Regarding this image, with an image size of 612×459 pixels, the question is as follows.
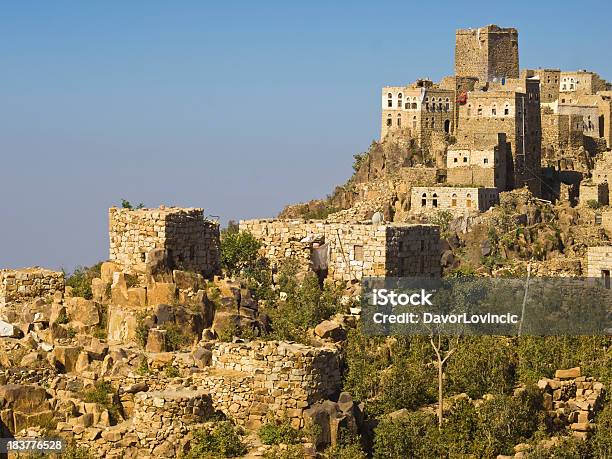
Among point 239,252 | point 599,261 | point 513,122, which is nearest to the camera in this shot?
point 239,252

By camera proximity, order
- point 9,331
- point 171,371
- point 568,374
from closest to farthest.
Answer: point 171,371
point 568,374
point 9,331

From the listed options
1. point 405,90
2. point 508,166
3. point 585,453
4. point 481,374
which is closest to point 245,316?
point 481,374

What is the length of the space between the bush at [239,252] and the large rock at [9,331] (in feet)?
19.3

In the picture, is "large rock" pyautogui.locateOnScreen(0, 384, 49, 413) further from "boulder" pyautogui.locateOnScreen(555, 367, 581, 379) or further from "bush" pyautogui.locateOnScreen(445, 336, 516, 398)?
"boulder" pyautogui.locateOnScreen(555, 367, 581, 379)

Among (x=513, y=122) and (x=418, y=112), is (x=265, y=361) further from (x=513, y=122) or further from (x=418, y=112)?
(x=418, y=112)

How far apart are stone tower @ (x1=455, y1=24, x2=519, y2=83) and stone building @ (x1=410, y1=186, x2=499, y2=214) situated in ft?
76.2

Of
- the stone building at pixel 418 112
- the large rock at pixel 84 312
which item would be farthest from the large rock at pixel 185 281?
the stone building at pixel 418 112

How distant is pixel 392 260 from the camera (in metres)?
37.7

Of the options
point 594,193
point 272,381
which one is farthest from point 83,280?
point 594,193

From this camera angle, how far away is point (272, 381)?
99.7 ft

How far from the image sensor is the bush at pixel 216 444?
2927 centimetres

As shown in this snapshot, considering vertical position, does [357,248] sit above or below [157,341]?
above

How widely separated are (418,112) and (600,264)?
158ft

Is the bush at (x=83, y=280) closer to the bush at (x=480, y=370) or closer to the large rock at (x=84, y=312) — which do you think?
the large rock at (x=84, y=312)
